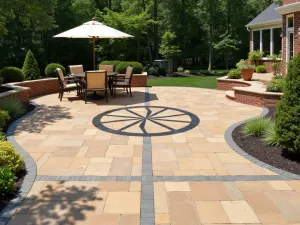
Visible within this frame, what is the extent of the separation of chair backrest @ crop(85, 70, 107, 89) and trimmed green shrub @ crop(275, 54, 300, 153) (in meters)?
6.13

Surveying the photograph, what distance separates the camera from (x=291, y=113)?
197 inches

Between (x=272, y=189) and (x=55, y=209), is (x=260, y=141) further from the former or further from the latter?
(x=55, y=209)

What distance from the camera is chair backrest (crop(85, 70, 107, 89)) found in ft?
33.1

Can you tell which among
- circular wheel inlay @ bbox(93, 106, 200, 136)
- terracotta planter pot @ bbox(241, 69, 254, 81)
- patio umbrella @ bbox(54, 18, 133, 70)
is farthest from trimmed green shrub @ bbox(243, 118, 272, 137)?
terracotta planter pot @ bbox(241, 69, 254, 81)

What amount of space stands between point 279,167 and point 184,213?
208 cm

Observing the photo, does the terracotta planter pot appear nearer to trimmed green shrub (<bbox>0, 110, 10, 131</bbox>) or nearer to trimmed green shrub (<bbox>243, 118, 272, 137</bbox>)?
trimmed green shrub (<bbox>243, 118, 272, 137</bbox>)

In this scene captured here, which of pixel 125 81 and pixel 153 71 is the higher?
pixel 153 71

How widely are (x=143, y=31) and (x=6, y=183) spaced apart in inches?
808

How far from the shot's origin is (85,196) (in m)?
4.02

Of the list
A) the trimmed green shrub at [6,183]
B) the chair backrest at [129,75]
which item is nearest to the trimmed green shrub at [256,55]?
the chair backrest at [129,75]

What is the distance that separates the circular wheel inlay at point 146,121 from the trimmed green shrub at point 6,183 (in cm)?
300

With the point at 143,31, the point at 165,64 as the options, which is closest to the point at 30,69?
the point at 143,31

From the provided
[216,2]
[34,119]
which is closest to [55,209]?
[34,119]

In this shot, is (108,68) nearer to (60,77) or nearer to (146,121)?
(60,77)
